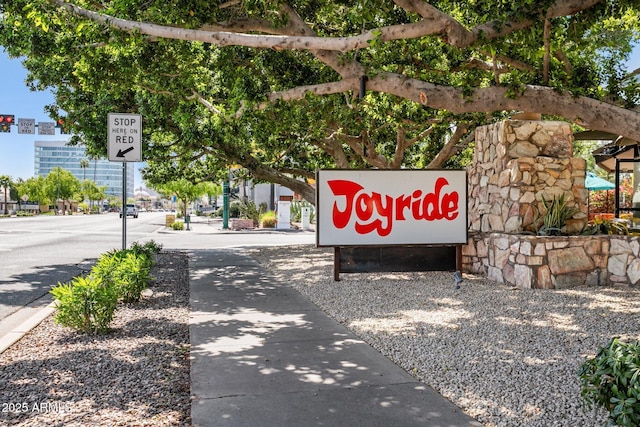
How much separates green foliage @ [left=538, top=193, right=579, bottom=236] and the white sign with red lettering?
1.51 m

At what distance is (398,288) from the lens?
980cm

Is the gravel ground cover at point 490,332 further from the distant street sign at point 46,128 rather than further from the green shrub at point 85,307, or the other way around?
the distant street sign at point 46,128

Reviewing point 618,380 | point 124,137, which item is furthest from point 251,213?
point 618,380

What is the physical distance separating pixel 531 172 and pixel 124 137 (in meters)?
7.45

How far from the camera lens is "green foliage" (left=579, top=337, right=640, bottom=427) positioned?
2.71m

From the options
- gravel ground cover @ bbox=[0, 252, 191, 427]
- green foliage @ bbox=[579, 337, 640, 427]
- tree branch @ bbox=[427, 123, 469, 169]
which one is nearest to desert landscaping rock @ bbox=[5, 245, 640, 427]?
gravel ground cover @ bbox=[0, 252, 191, 427]

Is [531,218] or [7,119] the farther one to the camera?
[7,119]

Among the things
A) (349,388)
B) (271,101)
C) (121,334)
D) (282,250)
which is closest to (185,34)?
(271,101)

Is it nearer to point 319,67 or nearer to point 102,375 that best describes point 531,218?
point 319,67

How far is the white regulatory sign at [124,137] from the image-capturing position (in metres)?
9.53

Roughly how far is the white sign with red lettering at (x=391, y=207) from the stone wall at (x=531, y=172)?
30.2 inches

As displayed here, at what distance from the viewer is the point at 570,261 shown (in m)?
9.55

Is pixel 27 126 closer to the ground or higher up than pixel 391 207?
higher up

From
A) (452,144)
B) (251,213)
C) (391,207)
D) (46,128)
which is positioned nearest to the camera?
(391,207)
